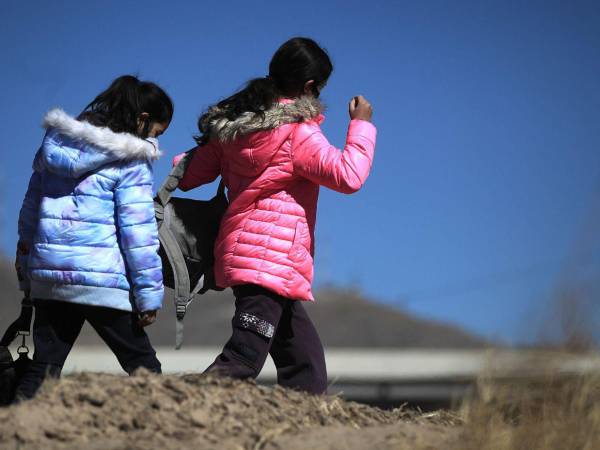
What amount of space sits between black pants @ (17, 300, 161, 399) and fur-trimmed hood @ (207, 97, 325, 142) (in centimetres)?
91

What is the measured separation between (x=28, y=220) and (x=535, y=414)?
2354 millimetres

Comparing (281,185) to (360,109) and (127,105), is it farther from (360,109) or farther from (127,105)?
(127,105)

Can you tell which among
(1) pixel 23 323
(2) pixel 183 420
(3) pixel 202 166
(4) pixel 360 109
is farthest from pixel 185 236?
(2) pixel 183 420

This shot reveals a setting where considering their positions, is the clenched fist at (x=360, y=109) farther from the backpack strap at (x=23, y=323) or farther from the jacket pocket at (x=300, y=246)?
the backpack strap at (x=23, y=323)

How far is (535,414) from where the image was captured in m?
4.31

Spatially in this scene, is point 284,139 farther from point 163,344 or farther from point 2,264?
point 2,264

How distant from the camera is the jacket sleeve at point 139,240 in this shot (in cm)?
470

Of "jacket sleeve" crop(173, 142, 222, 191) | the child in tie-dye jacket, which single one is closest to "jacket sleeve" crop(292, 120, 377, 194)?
"jacket sleeve" crop(173, 142, 222, 191)

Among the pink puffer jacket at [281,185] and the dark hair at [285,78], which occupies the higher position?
the dark hair at [285,78]

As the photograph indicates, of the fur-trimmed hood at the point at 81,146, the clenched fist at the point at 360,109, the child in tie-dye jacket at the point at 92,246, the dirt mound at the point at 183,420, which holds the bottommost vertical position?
the dirt mound at the point at 183,420

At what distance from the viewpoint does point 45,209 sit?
4758 mm

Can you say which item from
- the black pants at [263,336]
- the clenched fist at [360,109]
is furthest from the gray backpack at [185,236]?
the clenched fist at [360,109]

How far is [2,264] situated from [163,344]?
9.85 meters

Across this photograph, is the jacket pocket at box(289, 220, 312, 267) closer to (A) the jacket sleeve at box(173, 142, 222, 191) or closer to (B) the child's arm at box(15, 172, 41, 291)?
(A) the jacket sleeve at box(173, 142, 222, 191)
